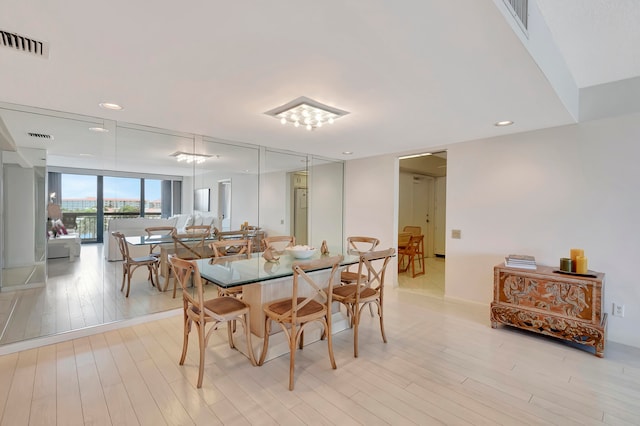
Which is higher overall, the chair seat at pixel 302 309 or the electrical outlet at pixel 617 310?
the chair seat at pixel 302 309

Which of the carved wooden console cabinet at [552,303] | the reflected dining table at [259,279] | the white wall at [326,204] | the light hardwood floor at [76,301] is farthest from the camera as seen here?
the white wall at [326,204]

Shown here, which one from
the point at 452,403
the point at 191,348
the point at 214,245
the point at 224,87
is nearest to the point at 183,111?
the point at 224,87

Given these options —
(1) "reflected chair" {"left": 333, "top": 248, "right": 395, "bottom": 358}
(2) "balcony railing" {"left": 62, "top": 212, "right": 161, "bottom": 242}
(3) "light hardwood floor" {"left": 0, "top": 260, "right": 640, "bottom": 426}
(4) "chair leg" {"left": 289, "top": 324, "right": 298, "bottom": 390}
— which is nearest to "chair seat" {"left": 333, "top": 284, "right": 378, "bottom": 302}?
(1) "reflected chair" {"left": 333, "top": 248, "right": 395, "bottom": 358}

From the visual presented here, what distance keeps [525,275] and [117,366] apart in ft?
13.1

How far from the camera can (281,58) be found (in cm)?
185

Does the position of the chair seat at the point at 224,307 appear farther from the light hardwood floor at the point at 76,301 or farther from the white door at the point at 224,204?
the white door at the point at 224,204

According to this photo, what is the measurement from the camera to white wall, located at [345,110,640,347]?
2934 mm

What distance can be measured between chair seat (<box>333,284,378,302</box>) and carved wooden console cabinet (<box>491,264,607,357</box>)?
1518 mm

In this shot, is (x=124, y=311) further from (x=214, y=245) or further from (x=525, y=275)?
(x=525, y=275)

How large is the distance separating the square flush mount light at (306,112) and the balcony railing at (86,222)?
2298 millimetres

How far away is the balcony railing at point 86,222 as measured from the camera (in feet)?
10.4

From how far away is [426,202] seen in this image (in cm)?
796

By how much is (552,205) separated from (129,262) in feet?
17.0

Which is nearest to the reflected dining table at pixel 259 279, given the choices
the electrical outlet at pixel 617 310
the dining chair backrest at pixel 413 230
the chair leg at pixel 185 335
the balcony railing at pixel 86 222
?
the chair leg at pixel 185 335
